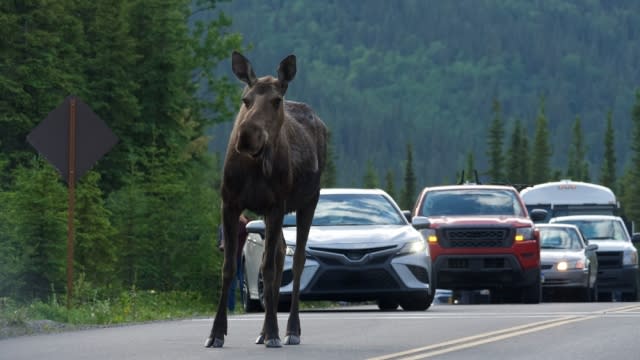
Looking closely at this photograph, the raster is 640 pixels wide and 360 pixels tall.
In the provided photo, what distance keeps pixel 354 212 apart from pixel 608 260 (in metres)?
18.7

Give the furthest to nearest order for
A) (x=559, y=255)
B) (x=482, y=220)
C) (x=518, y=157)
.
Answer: (x=518, y=157)
(x=559, y=255)
(x=482, y=220)

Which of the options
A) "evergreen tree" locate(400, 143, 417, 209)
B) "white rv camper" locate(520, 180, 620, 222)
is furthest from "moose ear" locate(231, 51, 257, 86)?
"evergreen tree" locate(400, 143, 417, 209)

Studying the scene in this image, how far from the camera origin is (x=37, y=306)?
20.1m

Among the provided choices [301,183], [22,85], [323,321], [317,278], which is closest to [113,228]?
[22,85]

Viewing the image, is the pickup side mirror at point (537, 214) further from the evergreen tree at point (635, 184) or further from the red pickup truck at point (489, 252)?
the evergreen tree at point (635, 184)

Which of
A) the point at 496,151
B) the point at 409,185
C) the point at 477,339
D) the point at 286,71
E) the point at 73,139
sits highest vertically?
the point at 286,71

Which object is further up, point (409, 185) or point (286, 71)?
point (286, 71)

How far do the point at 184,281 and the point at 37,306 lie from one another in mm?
17330

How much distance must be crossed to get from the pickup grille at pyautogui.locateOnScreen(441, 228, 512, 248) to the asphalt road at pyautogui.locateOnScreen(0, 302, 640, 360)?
9.09 metres

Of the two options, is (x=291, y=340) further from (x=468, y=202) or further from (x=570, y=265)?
(x=570, y=265)

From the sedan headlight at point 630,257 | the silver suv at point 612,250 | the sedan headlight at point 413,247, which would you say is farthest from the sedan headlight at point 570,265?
the sedan headlight at point 413,247

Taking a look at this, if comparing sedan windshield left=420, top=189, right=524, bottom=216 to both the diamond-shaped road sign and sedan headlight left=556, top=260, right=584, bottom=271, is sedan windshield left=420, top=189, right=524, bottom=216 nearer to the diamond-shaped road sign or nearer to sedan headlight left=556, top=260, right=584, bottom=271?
sedan headlight left=556, top=260, right=584, bottom=271

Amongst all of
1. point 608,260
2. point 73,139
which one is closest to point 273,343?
point 73,139

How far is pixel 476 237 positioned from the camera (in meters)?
28.9
